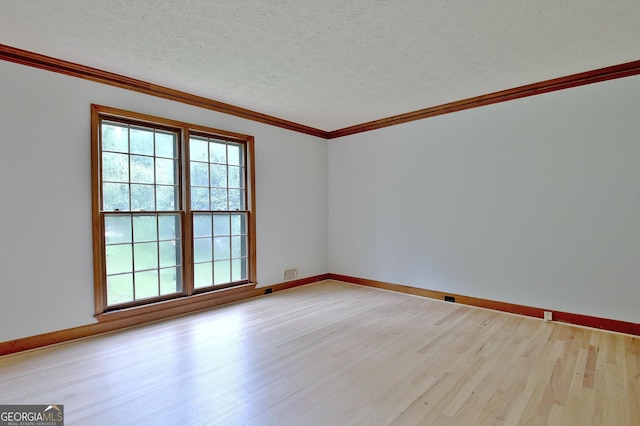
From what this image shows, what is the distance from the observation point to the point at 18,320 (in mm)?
2779

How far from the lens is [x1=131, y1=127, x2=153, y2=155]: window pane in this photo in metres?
3.51

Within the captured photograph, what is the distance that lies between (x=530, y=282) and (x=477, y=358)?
5.07 ft

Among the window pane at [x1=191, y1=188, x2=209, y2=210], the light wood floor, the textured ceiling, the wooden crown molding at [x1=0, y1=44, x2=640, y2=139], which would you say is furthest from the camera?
the window pane at [x1=191, y1=188, x2=209, y2=210]

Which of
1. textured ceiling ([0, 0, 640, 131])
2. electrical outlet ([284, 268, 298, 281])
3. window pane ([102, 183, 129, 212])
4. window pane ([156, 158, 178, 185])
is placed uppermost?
textured ceiling ([0, 0, 640, 131])

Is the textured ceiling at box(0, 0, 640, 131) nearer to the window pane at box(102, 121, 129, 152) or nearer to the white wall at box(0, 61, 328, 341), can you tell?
the white wall at box(0, 61, 328, 341)

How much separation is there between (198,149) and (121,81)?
42.2 inches

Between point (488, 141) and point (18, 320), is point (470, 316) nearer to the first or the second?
point (488, 141)

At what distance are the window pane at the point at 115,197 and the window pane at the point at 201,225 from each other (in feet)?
2.61

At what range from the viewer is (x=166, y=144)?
3.79 m

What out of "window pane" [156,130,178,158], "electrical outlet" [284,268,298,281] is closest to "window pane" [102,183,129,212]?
A: "window pane" [156,130,178,158]

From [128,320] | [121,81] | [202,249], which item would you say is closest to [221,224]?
[202,249]

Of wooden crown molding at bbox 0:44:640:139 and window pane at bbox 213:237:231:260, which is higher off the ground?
wooden crown molding at bbox 0:44:640:139

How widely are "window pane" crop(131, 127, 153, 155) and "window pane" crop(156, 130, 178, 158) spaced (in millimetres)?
82

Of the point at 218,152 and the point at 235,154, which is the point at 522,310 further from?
the point at 218,152
